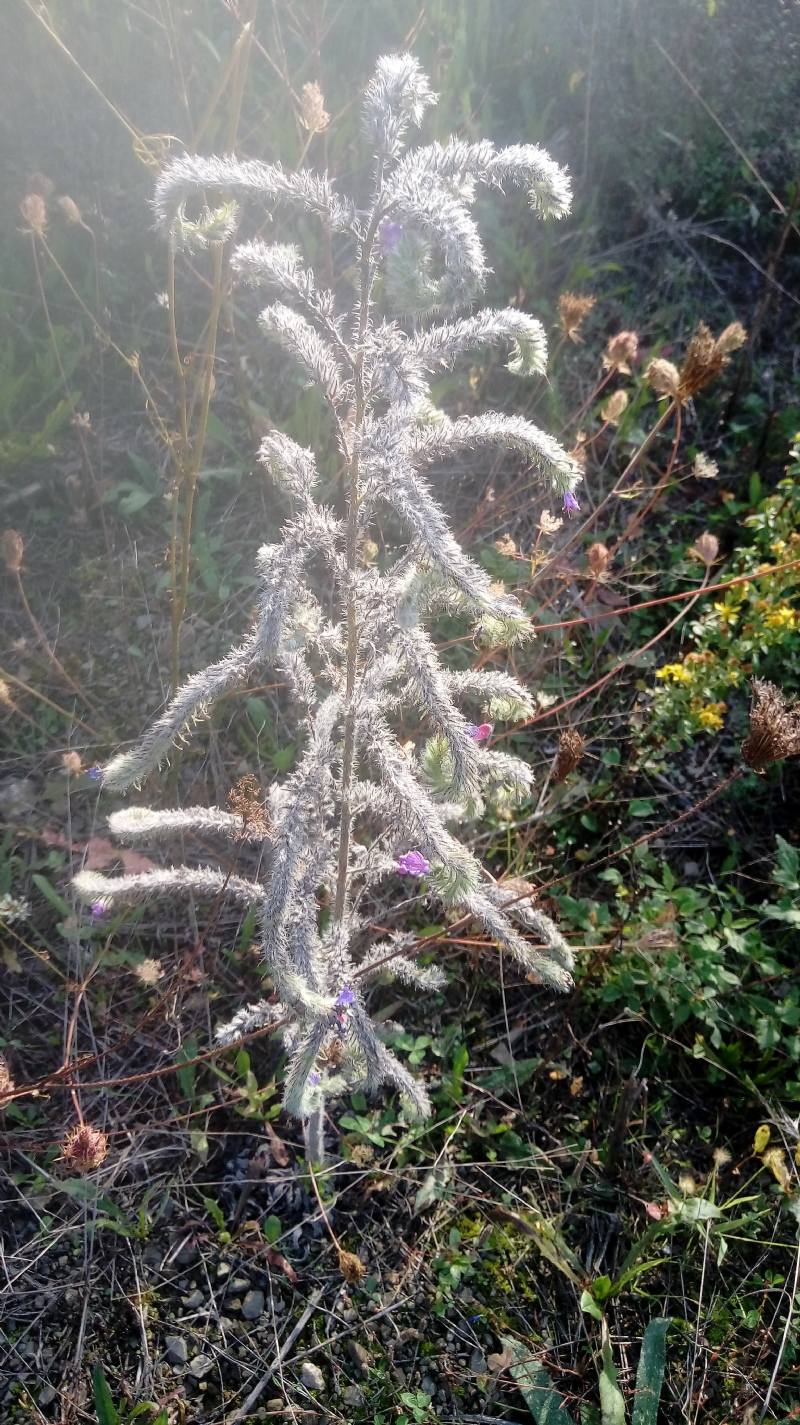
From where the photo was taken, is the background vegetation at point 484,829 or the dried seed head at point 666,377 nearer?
the background vegetation at point 484,829

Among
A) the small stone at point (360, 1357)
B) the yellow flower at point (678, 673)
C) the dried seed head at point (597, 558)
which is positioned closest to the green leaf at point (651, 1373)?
the small stone at point (360, 1357)

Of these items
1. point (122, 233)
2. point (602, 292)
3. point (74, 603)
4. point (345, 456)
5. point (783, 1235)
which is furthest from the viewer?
point (602, 292)

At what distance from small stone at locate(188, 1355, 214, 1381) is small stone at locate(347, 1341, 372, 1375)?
0.33 meters

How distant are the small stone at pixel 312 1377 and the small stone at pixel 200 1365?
213mm

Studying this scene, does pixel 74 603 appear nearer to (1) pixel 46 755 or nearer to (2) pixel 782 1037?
(1) pixel 46 755

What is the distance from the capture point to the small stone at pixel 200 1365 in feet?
7.11

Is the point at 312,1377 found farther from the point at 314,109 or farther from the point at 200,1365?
the point at 314,109

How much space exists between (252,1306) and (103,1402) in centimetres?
39

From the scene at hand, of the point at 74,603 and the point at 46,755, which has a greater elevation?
the point at 74,603

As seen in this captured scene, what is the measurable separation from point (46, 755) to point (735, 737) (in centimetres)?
226

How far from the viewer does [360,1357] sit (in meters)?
2.21

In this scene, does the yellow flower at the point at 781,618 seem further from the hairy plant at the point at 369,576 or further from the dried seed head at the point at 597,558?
the hairy plant at the point at 369,576

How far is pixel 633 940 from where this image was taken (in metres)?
2.65

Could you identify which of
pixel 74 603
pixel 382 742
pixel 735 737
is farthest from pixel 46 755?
pixel 735 737
